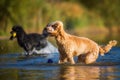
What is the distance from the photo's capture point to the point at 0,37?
3516 centimetres

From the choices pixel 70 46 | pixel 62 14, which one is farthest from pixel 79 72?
pixel 62 14

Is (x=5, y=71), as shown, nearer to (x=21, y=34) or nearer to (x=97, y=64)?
(x=97, y=64)

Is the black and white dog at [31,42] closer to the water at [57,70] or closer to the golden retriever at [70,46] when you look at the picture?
the water at [57,70]

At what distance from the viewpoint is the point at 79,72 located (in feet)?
49.8

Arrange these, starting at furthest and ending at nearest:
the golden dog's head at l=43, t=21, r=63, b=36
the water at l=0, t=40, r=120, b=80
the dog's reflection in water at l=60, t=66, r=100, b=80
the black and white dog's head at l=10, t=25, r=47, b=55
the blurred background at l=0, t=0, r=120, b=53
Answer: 1. the blurred background at l=0, t=0, r=120, b=53
2. the black and white dog's head at l=10, t=25, r=47, b=55
3. the golden dog's head at l=43, t=21, r=63, b=36
4. the water at l=0, t=40, r=120, b=80
5. the dog's reflection in water at l=60, t=66, r=100, b=80

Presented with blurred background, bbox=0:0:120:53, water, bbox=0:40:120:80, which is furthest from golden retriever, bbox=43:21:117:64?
blurred background, bbox=0:0:120:53

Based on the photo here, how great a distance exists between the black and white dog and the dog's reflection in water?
6.83 metres

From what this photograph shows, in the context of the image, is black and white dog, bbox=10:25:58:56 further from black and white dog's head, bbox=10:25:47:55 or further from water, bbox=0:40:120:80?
water, bbox=0:40:120:80

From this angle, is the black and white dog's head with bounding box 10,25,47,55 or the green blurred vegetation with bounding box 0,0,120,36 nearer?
the black and white dog's head with bounding box 10,25,47,55

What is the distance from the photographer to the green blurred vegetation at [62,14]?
38.7m

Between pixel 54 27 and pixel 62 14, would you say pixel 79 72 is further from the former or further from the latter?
pixel 62 14

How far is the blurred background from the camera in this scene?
38.6 meters

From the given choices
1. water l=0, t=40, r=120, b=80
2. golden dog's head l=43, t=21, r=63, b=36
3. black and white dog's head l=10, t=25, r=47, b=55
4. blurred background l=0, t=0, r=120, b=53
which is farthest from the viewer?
blurred background l=0, t=0, r=120, b=53

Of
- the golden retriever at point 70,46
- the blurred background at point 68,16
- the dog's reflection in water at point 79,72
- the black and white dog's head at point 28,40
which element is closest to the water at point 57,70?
the dog's reflection in water at point 79,72
